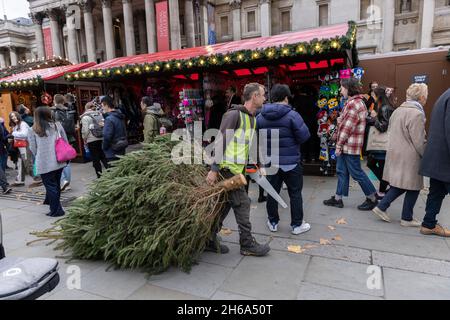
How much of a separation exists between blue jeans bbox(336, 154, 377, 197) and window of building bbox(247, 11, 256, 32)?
102 ft

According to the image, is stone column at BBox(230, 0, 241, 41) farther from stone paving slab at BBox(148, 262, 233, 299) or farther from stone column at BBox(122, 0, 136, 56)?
stone paving slab at BBox(148, 262, 233, 299)

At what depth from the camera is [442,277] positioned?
10.0 ft

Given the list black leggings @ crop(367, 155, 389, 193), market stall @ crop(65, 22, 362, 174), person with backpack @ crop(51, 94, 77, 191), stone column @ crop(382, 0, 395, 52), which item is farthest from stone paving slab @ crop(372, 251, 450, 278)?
stone column @ crop(382, 0, 395, 52)

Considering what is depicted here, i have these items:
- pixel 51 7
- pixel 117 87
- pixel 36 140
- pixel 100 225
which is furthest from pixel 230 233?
pixel 51 7

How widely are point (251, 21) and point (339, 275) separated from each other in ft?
111

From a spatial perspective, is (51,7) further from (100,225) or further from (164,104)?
(100,225)

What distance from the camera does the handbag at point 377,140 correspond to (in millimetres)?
5105

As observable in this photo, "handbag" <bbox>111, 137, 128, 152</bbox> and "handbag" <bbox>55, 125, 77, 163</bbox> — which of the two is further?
"handbag" <bbox>111, 137, 128, 152</bbox>

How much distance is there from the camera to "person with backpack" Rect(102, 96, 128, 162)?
577 cm

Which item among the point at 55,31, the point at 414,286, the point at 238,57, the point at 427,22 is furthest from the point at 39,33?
the point at 414,286

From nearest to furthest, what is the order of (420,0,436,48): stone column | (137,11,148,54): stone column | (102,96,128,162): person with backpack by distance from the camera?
1. (102,96,128,162): person with backpack
2. (420,0,436,48): stone column
3. (137,11,148,54): stone column

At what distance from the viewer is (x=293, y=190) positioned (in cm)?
408

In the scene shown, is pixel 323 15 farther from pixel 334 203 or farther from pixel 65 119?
pixel 334 203

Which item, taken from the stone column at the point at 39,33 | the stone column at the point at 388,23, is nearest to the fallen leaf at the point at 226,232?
the stone column at the point at 388,23
